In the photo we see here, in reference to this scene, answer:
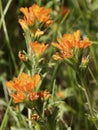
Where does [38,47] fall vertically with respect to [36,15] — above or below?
below

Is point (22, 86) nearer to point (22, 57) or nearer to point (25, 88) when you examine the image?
point (25, 88)

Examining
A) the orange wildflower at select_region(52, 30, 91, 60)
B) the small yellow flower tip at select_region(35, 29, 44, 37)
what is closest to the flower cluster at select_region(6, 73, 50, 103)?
the orange wildflower at select_region(52, 30, 91, 60)

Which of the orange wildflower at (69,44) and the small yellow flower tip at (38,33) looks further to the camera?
the small yellow flower tip at (38,33)

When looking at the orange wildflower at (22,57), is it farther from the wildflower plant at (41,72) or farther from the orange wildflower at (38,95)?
the orange wildflower at (38,95)

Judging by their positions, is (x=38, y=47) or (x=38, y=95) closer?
(x=38, y=95)

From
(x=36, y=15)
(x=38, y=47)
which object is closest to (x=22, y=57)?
(x=38, y=47)

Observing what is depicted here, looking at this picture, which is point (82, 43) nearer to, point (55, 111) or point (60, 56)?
point (60, 56)

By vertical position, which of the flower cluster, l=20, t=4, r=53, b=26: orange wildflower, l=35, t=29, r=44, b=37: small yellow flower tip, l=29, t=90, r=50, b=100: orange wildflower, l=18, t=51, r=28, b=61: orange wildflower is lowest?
l=29, t=90, r=50, b=100: orange wildflower

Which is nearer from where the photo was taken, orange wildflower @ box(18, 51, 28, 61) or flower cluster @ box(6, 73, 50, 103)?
flower cluster @ box(6, 73, 50, 103)

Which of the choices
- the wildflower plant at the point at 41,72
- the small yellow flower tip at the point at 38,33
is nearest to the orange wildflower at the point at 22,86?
the wildflower plant at the point at 41,72

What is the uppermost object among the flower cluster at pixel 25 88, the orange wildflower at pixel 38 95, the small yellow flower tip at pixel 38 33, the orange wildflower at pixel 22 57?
the small yellow flower tip at pixel 38 33

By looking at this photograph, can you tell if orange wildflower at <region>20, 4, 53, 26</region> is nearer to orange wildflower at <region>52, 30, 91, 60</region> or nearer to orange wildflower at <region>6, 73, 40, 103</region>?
orange wildflower at <region>52, 30, 91, 60</region>
